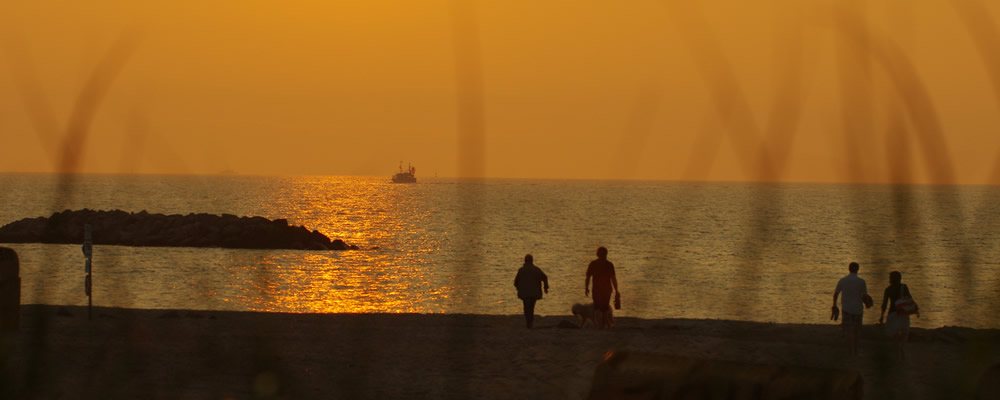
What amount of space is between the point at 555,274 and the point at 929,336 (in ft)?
96.3

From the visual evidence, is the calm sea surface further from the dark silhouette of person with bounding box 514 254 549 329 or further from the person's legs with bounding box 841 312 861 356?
the dark silhouette of person with bounding box 514 254 549 329

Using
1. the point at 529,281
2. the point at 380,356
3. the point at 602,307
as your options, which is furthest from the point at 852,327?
the point at 380,356

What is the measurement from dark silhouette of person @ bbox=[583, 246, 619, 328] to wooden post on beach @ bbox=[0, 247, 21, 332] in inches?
378

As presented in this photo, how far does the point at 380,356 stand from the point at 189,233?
60.0 meters

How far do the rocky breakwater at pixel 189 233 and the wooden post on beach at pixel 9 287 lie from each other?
60588mm

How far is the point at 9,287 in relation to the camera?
7.80m

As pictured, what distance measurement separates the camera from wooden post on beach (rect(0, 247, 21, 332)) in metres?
7.58

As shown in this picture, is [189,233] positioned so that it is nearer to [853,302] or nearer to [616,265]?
[616,265]

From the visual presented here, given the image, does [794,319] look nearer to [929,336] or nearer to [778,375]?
[929,336]

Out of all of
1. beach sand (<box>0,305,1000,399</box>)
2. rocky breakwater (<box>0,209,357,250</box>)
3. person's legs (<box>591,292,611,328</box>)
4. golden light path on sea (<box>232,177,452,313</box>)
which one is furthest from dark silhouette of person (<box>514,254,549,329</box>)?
rocky breakwater (<box>0,209,357,250</box>)

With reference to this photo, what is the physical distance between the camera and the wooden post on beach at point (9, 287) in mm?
7578

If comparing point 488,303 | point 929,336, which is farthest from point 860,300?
point 488,303

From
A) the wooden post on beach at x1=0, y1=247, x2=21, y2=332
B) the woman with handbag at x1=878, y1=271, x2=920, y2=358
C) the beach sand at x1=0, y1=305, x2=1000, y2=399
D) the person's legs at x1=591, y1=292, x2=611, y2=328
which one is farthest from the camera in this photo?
the person's legs at x1=591, y1=292, x2=611, y2=328

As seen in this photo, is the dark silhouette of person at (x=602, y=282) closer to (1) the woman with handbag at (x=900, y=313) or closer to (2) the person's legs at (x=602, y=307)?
(2) the person's legs at (x=602, y=307)
